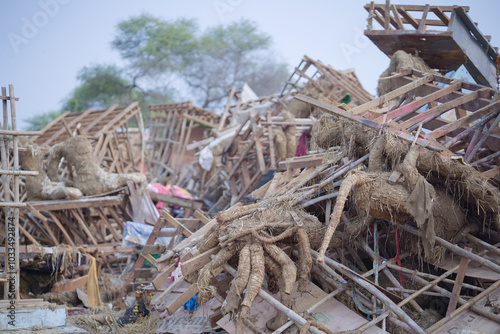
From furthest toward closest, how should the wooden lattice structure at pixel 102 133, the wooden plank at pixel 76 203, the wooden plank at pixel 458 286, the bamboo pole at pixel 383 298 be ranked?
the wooden lattice structure at pixel 102 133 < the wooden plank at pixel 76 203 < the wooden plank at pixel 458 286 < the bamboo pole at pixel 383 298

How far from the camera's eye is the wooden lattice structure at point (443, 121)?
8.62 m

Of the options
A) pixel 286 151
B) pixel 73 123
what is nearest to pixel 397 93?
pixel 286 151

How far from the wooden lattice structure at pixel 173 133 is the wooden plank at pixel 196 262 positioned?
61.6 feet

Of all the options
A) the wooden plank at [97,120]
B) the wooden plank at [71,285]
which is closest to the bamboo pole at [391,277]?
the wooden plank at [71,285]

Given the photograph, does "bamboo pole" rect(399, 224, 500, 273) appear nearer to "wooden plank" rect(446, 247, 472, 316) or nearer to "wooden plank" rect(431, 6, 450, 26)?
"wooden plank" rect(446, 247, 472, 316)

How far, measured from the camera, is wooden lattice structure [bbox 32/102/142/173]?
18219 millimetres

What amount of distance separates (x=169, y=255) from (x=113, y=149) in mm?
9858

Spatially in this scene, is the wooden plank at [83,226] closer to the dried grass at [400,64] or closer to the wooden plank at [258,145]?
the wooden plank at [258,145]

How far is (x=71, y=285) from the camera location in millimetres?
12656

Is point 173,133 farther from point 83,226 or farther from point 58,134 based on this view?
point 83,226

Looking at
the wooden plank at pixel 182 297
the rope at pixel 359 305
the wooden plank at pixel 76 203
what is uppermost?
the rope at pixel 359 305

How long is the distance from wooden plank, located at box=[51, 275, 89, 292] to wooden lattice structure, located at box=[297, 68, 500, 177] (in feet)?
23.3

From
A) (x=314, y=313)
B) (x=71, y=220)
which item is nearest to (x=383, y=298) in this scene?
(x=314, y=313)

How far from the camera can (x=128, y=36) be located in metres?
53.4
